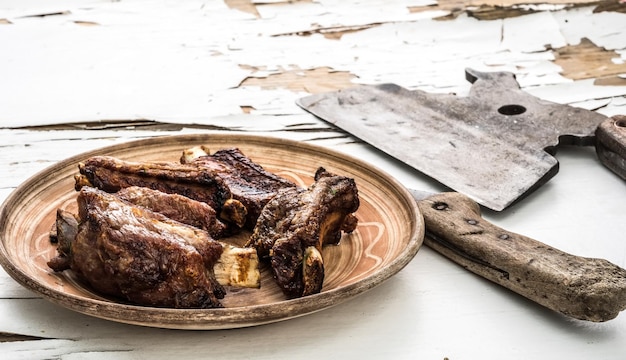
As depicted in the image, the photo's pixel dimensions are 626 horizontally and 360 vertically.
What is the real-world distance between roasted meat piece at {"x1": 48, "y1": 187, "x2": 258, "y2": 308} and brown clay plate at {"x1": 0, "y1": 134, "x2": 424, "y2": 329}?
0.07 meters

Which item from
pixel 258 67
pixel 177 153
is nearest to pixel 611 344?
pixel 177 153

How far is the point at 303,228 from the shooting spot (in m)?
2.09

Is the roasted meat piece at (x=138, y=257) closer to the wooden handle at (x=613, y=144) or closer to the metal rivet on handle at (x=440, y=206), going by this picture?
the metal rivet on handle at (x=440, y=206)

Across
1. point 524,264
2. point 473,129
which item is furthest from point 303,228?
point 473,129

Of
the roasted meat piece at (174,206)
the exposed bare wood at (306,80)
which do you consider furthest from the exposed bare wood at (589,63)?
the roasted meat piece at (174,206)

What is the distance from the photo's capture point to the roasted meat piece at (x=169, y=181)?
2.31m

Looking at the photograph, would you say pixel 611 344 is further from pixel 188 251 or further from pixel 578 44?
pixel 578 44

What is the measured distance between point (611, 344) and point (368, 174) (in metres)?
0.93

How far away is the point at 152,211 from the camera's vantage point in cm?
212

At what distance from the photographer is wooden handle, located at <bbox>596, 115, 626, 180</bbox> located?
116 inches

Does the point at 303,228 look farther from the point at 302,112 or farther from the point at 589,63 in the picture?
the point at 589,63

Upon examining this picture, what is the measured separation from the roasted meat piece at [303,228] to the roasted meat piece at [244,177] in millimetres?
106

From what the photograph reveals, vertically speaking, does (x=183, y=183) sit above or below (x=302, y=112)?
above

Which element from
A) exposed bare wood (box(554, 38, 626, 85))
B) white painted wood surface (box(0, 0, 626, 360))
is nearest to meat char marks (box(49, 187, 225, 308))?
white painted wood surface (box(0, 0, 626, 360))
